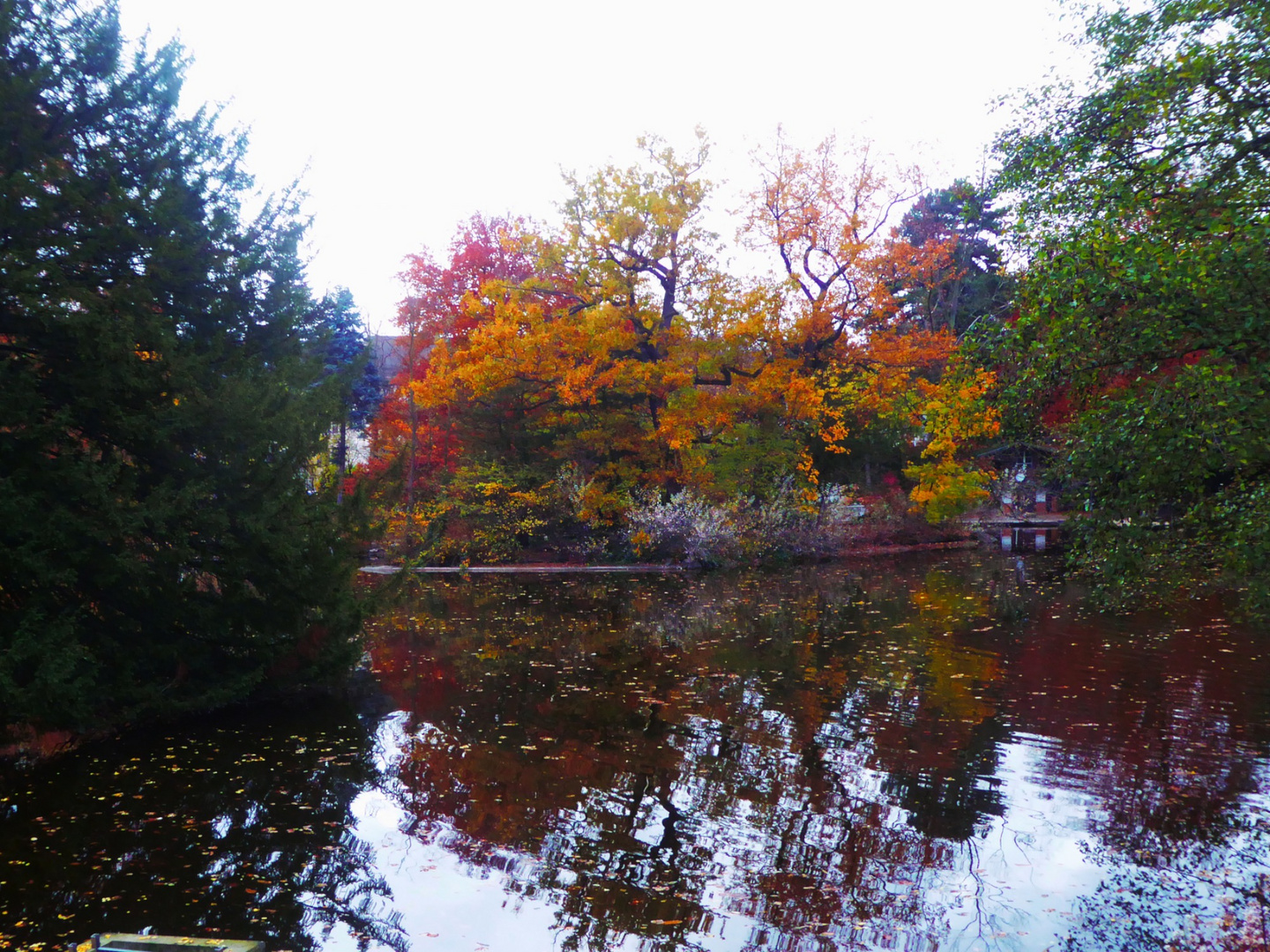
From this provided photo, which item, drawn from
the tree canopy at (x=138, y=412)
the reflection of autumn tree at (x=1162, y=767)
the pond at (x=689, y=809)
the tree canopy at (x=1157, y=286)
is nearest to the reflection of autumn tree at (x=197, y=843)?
the pond at (x=689, y=809)

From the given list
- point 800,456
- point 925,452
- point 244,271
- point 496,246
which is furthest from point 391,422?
point 244,271

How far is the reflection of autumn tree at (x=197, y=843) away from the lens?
477 cm

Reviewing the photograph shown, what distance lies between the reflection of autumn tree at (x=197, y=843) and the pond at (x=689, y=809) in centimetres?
3

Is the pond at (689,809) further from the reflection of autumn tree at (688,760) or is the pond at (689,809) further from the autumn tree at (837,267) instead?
the autumn tree at (837,267)

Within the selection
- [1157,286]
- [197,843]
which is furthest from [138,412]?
[1157,286]

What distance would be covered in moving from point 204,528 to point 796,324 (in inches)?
704

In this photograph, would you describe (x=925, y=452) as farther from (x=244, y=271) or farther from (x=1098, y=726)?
(x=244, y=271)

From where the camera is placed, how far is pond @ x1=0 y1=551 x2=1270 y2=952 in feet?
15.7

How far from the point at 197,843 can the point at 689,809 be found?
328 cm

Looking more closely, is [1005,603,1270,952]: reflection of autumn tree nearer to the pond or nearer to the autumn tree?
the pond

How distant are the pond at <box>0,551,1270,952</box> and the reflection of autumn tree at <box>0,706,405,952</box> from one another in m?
0.03

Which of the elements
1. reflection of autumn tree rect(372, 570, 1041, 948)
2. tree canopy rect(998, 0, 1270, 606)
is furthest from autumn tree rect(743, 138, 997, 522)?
tree canopy rect(998, 0, 1270, 606)

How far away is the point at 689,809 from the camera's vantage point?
6.43 m

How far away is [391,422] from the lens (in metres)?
27.1
